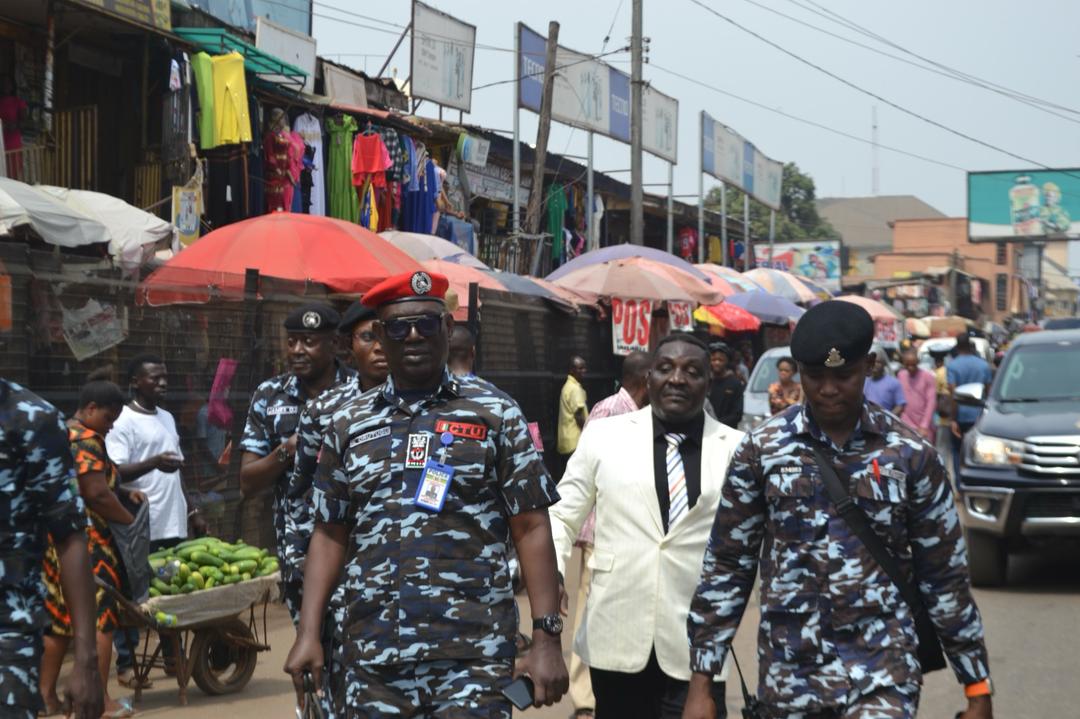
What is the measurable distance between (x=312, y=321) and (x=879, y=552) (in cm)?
325

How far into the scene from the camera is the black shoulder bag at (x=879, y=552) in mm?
3785

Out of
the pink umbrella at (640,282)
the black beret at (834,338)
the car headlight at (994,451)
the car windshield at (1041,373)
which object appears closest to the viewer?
the black beret at (834,338)

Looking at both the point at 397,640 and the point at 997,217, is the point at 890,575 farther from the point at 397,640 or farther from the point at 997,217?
the point at 997,217

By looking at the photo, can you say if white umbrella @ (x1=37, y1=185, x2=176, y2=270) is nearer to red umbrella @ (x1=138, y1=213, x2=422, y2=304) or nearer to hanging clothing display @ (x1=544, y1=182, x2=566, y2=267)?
red umbrella @ (x1=138, y1=213, x2=422, y2=304)

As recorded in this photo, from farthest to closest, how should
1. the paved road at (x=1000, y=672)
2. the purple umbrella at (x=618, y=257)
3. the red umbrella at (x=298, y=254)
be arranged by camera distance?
the purple umbrella at (x=618, y=257), the red umbrella at (x=298, y=254), the paved road at (x=1000, y=672)

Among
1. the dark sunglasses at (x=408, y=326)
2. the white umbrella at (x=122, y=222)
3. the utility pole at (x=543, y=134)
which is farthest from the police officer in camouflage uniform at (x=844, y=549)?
the utility pole at (x=543, y=134)

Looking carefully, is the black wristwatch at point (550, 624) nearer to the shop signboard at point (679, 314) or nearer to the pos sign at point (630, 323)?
the pos sign at point (630, 323)

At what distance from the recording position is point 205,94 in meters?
15.7

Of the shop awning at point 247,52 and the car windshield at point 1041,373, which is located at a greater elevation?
the shop awning at point 247,52

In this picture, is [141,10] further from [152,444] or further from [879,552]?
[879,552]

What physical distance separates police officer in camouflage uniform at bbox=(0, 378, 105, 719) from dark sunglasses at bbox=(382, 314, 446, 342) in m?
0.96

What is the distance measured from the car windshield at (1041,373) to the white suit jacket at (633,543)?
729 centimetres

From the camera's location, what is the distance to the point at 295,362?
6383 mm

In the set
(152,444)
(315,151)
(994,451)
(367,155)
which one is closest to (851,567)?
(152,444)
